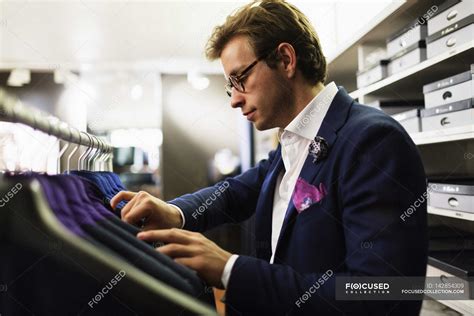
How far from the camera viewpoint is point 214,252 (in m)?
0.65

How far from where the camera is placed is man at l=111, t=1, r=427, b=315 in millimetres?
698

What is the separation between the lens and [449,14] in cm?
122

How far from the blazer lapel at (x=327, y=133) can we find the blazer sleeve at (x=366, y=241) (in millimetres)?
68

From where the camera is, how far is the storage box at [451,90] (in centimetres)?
117

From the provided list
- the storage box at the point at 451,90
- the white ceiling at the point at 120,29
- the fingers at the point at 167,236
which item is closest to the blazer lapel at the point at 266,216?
the fingers at the point at 167,236

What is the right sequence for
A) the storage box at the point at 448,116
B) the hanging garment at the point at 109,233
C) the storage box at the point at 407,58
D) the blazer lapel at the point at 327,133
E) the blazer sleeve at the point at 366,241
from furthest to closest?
the storage box at the point at 407,58
the storage box at the point at 448,116
the blazer lapel at the point at 327,133
the blazer sleeve at the point at 366,241
the hanging garment at the point at 109,233

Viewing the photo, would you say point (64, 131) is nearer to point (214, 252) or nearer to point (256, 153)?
point (214, 252)

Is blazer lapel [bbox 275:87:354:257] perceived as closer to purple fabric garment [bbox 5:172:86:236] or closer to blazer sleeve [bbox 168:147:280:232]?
blazer sleeve [bbox 168:147:280:232]

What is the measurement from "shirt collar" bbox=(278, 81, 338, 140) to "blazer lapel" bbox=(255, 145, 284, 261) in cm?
13

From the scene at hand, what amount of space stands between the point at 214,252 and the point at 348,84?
85.5 inches

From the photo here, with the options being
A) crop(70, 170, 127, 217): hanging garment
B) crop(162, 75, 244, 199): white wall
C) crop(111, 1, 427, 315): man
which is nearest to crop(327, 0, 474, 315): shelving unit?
crop(111, 1, 427, 315): man

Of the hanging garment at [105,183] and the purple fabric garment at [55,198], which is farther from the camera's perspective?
the hanging garment at [105,183]

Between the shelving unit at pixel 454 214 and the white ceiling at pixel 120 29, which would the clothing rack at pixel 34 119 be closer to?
the shelving unit at pixel 454 214

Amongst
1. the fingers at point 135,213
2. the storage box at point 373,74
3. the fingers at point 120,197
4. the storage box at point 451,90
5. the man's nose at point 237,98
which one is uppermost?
the storage box at point 373,74
